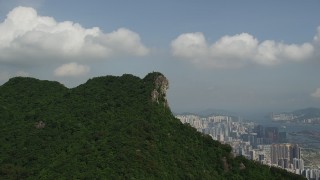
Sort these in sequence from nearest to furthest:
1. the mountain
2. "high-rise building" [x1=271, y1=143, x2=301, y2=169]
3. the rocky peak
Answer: the mountain < the rocky peak < "high-rise building" [x1=271, y1=143, x2=301, y2=169]

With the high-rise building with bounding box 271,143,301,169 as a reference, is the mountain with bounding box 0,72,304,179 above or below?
above

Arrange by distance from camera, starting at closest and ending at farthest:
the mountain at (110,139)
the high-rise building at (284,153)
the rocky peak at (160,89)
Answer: the mountain at (110,139)
the rocky peak at (160,89)
the high-rise building at (284,153)

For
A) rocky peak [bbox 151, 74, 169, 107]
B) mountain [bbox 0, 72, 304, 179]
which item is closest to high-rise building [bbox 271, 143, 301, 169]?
rocky peak [bbox 151, 74, 169, 107]

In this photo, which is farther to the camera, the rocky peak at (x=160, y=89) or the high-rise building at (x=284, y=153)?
the high-rise building at (x=284, y=153)

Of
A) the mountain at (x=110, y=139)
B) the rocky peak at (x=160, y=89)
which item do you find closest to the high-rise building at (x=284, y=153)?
the rocky peak at (x=160, y=89)

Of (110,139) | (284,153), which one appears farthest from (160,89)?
(284,153)

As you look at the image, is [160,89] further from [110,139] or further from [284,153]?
[284,153]

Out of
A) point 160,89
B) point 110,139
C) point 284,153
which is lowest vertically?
point 284,153

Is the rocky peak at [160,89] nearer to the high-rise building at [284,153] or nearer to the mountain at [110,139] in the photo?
the mountain at [110,139]

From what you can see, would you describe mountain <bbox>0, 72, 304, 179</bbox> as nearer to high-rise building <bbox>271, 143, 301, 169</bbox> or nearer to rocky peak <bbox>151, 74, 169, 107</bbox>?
rocky peak <bbox>151, 74, 169, 107</bbox>
